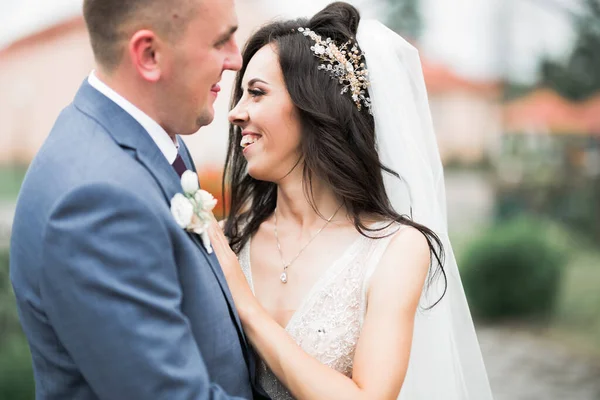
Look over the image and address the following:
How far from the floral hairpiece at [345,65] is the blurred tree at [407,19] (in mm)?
5214

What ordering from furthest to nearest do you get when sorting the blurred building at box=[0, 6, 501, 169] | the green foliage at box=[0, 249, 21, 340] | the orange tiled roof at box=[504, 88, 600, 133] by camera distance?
the orange tiled roof at box=[504, 88, 600, 133] → the blurred building at box=[0, 6, 501, 169] → the green foliage at box=[0, 249, 21, 340]

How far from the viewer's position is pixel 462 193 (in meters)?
8.28

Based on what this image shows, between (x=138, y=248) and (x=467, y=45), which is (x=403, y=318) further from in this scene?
(x=467, y=45)

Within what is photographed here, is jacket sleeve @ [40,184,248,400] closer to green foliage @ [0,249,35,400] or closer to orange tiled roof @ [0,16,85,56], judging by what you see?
green foliage @ [0,249,35,400]

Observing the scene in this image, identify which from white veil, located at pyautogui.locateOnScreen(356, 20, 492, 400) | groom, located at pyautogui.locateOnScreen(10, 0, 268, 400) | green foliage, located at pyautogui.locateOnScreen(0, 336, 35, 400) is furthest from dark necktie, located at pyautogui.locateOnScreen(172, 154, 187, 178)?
green foliage, located at pyautogui.locateOnScreen(0, 336, 35, 400)

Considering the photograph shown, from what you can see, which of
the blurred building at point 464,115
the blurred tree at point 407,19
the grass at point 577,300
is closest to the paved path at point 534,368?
the grass at point 577,300

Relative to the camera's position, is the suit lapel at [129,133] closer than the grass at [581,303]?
Yes

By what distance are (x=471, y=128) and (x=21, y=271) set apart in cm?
697

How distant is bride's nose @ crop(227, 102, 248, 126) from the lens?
9.04 ft

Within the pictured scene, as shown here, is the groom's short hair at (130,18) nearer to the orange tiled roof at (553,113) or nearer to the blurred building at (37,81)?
the blurred building at (37,81)

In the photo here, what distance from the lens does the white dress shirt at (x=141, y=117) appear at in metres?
1.90

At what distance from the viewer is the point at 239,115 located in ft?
9.05

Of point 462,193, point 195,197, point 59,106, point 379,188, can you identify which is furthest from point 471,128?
point 195,197

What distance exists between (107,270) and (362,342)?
1062 millimetres
